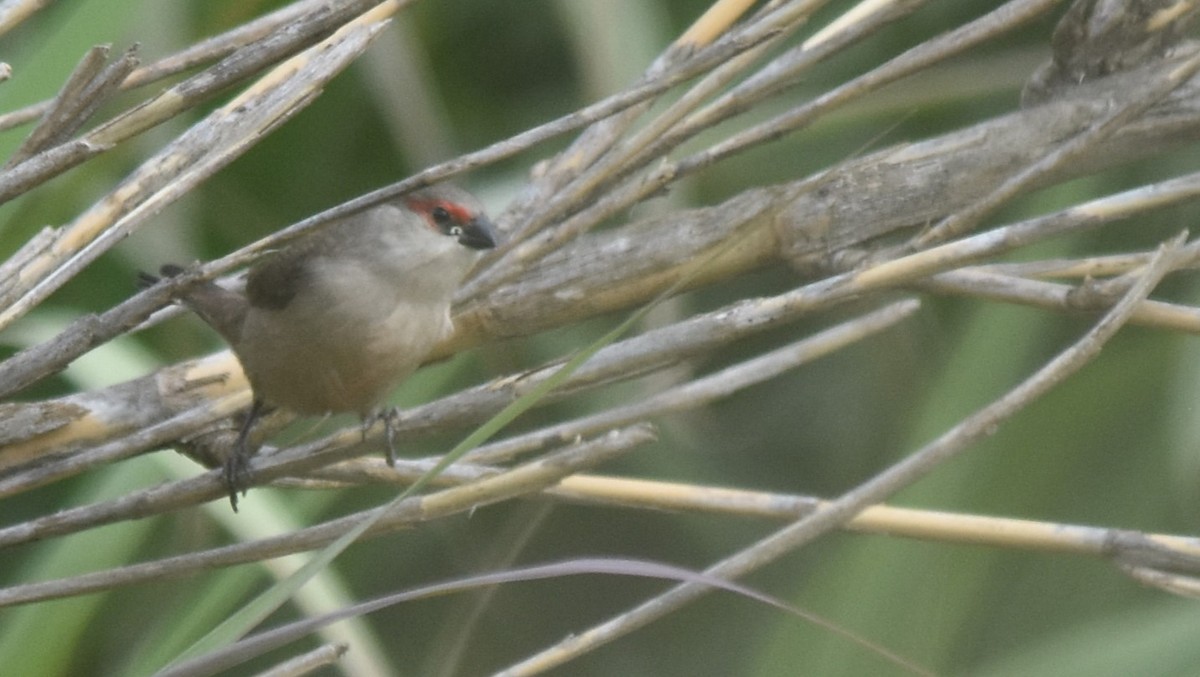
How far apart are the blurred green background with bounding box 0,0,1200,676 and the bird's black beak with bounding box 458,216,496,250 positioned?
0.46 ft

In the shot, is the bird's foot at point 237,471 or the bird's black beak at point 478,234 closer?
the bird's foot at point 237,471

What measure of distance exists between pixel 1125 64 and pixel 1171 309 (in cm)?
60

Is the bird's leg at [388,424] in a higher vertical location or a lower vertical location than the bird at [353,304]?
lower

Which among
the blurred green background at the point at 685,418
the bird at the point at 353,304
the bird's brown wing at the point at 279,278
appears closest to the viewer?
the blurred green background at the point at 685,418

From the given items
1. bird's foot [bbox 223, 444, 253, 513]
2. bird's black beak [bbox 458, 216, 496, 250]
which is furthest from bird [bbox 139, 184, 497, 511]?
bird's foot [bbox 223, 444, 253, 513]

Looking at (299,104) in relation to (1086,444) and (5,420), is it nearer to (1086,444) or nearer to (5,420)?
(5,420)

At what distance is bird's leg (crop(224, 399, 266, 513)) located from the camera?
155 cm

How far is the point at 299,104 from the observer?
4.34 ft

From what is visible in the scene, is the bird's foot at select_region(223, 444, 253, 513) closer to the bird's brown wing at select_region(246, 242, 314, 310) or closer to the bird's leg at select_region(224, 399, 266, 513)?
the bird's leg at select_region(224, 399, 266, 513)

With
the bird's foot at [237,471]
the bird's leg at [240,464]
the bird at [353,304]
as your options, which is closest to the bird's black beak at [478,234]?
the bird at [353,304]

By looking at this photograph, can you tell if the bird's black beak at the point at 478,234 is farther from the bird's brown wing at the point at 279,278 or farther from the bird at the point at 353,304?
the bird's brown wing at the point at 279,278

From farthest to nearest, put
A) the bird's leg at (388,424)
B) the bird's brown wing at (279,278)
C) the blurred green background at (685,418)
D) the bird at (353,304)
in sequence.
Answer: the bird's brown wing at (279,278), the bird at (353,304), the blurred green background at (685,418), the bird's leg at (388,424)

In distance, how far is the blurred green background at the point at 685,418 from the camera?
5.64 ft

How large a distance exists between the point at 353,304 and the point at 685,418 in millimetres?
578
